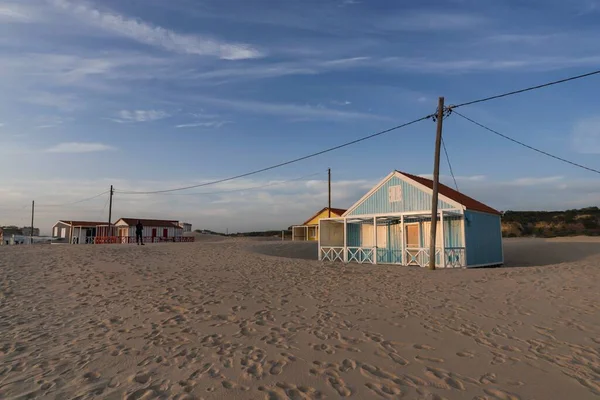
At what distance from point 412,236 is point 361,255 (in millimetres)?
2871

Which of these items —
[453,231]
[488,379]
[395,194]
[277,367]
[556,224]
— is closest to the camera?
[488,379]

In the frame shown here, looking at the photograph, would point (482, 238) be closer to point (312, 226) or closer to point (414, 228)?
point (414, 228)

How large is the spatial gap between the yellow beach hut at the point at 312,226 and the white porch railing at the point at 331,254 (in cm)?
1209

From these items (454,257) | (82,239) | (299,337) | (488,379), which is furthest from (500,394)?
(82,239)

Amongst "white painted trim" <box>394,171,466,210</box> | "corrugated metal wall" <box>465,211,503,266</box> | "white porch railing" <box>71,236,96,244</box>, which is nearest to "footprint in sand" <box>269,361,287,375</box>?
"white painted trim" <box>394,171,466,210</box>

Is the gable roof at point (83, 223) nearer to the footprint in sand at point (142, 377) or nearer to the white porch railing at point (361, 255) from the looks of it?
the white porch railing at point (361, 255)

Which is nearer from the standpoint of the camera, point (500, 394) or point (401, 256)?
point (500, 394)

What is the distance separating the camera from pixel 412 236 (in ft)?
60.7

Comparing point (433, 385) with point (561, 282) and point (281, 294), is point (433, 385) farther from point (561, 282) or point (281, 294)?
point (561, 282)

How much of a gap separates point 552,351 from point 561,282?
245 inches

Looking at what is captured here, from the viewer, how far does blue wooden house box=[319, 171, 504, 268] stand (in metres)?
16.2

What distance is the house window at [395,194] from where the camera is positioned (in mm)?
17719

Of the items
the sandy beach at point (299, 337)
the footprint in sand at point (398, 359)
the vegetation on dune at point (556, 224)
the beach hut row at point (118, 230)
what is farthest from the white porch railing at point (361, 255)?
the vegetation on dune at point (556, 224)

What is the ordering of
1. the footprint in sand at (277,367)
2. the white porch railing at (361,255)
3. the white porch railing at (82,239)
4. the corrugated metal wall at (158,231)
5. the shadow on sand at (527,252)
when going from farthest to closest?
the white porch railing at (82,239)
the corrugated metal wall at (158,231)
the shadow on sand at (527,252)
the white porch railing at (361,255)
the footprint in sand at (277,367)
